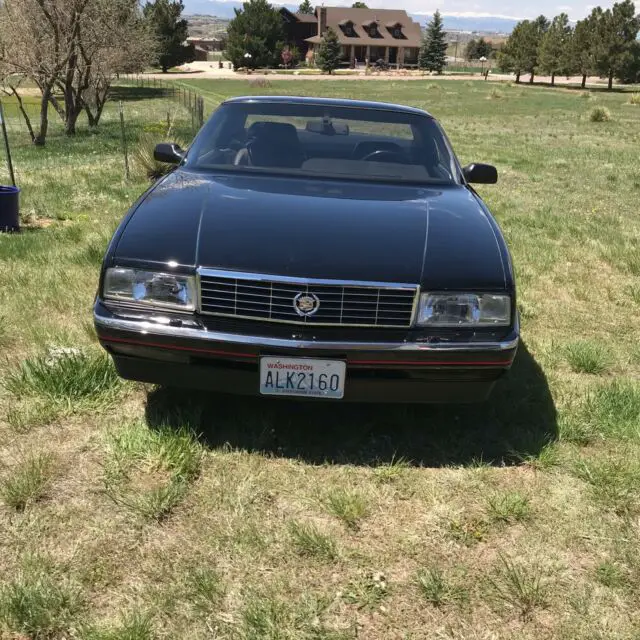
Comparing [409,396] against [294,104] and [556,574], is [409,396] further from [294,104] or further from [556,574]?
[294,104]

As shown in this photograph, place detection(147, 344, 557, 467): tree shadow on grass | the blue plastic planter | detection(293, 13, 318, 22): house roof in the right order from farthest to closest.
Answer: detection(293, 13, 318, 22): house roof < the blue plastic planter < detection(147, 344, 557, 467): tree shadow on grass

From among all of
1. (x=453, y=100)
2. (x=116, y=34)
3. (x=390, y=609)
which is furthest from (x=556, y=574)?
(x=453, y=100)

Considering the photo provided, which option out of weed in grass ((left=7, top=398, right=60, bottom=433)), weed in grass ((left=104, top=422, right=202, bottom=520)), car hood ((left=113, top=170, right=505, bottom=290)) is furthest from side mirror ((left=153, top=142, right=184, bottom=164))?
weed in grass ((left=104, top=422, right=202, bottom=520))

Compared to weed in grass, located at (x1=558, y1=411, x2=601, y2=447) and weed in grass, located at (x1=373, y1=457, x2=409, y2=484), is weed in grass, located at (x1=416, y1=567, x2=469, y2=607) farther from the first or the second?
weed in grass, located at (x1=558, y1=411, x2=601, y2=447)

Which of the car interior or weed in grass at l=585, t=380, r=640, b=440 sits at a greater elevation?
the car interior

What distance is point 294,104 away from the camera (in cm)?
426

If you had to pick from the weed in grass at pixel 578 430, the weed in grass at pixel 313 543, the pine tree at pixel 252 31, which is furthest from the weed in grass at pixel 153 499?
the pine tree at pixel 252 31

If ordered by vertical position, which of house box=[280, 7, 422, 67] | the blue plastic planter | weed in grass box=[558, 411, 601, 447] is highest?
house box=[280, 7, 422, 67]

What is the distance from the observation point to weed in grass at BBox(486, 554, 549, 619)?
216 centimetres

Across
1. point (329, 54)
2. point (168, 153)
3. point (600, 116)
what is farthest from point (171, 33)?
point (168, 153)

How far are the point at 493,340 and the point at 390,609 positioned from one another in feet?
3.85

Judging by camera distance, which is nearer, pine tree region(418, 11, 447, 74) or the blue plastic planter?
the blue plastic planter

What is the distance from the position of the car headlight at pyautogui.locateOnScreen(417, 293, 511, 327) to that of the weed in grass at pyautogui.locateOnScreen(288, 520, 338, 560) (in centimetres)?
95

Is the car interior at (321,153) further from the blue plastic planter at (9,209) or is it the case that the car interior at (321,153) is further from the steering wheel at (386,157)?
the blue plastic planter at (9,209)
